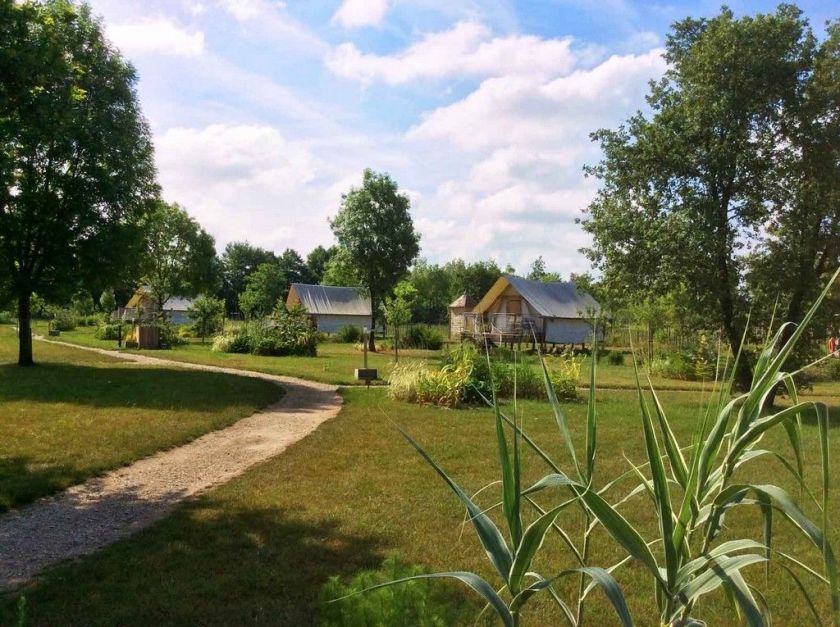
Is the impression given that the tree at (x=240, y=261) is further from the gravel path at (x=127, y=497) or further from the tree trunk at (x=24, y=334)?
the gravel path at (x=127, y=497)

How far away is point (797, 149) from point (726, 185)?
1502 millimetres

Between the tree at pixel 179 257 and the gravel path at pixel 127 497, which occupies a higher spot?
the tree at pixel 179 257

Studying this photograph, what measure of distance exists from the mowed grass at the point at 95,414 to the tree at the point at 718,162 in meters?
9.10

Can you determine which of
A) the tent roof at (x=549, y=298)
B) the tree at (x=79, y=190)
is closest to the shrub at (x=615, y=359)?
the tent roof at (x=549, y=298)

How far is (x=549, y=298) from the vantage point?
1620 inches

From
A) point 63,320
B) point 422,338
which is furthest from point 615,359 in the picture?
point 63,320

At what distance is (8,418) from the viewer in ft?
34.0

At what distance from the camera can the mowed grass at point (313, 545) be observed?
13.1 feet

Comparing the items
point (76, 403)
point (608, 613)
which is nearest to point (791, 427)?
point (608, 613)

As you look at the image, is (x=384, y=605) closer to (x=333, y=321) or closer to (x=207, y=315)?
(x=207, y=315)

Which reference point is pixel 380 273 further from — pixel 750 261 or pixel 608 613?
pixel 608 613

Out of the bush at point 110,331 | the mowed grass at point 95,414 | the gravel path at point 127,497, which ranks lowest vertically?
the gravel path at point 127,497

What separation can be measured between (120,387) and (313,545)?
11196 mm

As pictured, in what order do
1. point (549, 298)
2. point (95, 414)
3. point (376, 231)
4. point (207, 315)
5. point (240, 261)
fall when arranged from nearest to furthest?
point (95, 414) < point (376, 231) < point (207, 315) < point (549, 298) < point (240, 261)
